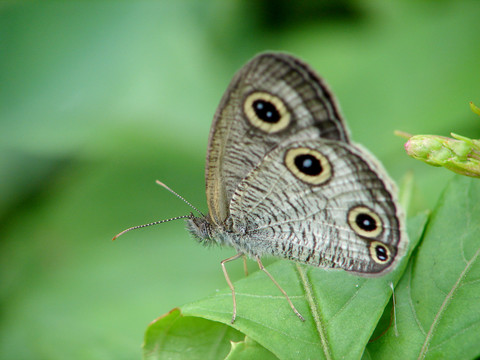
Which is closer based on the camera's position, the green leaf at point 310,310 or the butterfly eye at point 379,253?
the green leaf at point 310,310

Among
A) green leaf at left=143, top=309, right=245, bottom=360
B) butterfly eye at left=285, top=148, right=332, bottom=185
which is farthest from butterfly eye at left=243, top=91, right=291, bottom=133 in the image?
green leaf at left=143, top=309, right=245, bottom=360

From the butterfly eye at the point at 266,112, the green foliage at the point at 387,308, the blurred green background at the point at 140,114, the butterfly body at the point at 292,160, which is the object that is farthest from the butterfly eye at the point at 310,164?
the blurred green background at the point at 140,114

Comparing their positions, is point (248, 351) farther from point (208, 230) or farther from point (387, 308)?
point (208, 230)

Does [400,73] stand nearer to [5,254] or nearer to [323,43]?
[323,43]

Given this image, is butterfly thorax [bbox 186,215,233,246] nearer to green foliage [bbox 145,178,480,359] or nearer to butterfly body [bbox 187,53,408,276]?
butterfly body [bbox 187,53,408,276]

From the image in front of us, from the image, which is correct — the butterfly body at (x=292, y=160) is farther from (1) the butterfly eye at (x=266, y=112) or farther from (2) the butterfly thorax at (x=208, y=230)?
(2) the butterfly thorax at (x=208, y=230)

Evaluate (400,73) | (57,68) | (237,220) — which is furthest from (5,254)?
(400,73)
